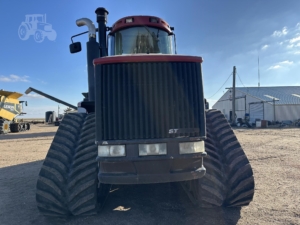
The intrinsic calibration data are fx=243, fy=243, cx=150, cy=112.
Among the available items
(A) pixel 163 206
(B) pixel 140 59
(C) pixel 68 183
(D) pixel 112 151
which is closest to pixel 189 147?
(D) pixel 112 151

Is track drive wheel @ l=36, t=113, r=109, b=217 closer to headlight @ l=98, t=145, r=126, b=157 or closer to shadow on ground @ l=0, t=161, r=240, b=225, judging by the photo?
shadow on ground @ l=0, t=161, r=240, b=225

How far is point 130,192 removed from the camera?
178 inches

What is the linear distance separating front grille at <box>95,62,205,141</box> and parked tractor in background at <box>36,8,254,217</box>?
0.01 m

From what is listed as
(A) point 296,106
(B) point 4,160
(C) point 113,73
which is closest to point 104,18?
(C) point 113,73

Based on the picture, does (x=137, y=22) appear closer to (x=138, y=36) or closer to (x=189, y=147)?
(x=138, y=36)

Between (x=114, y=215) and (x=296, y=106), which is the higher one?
(x=296, y=106)

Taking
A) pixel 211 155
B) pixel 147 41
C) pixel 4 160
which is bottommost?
pixel 4 160

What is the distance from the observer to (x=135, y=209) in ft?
12.5

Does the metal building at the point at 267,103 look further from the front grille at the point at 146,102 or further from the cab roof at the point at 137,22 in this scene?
the front grille at the point at 146,102

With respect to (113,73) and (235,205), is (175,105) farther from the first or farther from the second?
(235,205)

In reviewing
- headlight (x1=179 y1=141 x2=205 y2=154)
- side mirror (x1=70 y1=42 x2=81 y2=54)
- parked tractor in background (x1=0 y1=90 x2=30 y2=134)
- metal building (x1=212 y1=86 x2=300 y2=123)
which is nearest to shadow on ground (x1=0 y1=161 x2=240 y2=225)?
headlight (x1=179 y1=141 x2=205 y2=154)

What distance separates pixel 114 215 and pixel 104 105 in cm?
172

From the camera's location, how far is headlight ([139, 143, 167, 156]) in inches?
112

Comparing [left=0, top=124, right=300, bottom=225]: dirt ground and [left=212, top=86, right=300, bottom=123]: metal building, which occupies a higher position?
[left=212, top=86, right=300, bottom=123]: metal building
